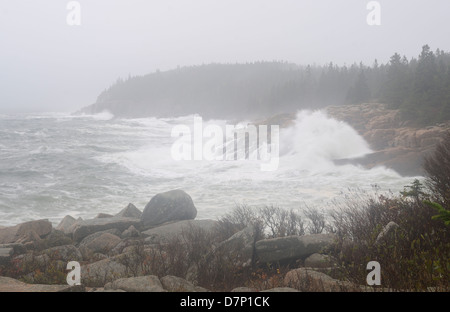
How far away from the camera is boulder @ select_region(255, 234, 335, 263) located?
20.2ft

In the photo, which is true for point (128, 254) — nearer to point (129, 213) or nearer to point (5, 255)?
point (5, 255)

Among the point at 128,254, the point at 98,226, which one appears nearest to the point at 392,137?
the point at 98,226

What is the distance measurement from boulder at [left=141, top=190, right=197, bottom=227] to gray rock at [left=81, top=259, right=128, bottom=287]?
4751mm

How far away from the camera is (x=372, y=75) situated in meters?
74.8

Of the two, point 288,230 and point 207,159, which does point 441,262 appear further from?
point 207,159

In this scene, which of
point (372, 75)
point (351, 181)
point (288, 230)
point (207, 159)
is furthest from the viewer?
point (372, 75)

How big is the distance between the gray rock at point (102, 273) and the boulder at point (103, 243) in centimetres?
199

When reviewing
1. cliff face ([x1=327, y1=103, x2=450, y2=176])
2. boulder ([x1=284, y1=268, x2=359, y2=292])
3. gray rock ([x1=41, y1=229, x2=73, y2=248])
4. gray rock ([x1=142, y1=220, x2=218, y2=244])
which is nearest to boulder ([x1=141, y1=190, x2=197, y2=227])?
gray rock ([x1=142, y1=220, x2=218, y2=244])

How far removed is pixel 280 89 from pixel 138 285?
75.9m

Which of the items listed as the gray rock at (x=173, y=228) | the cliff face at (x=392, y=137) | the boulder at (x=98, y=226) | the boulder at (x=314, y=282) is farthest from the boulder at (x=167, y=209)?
the cliff face at (x=392, y=137)

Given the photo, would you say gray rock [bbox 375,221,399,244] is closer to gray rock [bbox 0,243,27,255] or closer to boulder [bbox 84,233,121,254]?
boulder [bbox 84,233,121,254]

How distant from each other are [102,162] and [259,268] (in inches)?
901
